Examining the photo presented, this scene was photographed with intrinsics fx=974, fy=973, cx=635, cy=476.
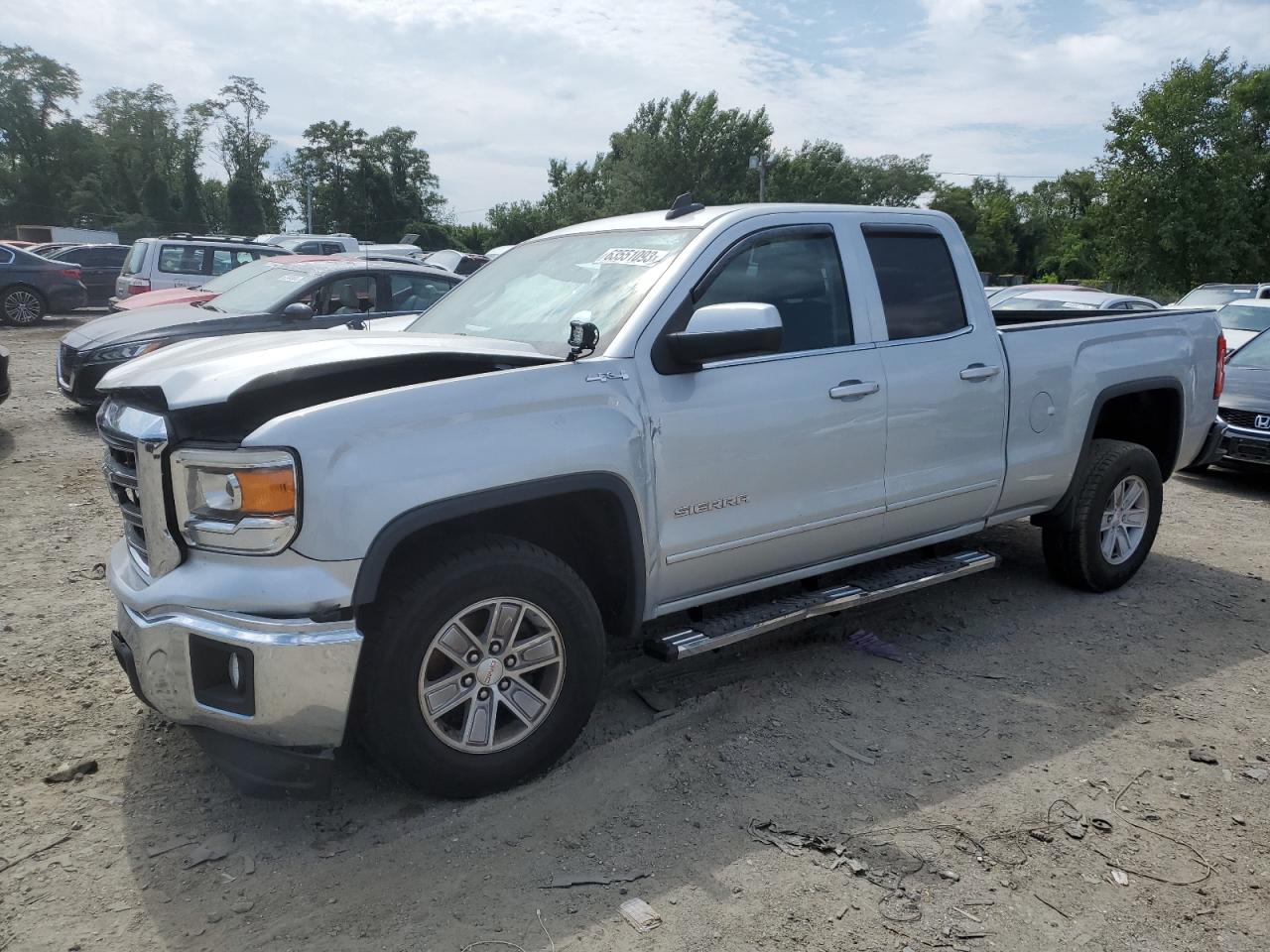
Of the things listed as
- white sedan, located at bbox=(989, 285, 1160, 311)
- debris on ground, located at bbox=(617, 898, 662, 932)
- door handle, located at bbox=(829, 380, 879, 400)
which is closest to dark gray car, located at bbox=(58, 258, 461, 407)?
door handle, located at bbox=(829, 380, 879, 400)

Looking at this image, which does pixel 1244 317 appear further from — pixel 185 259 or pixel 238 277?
pixel 185 259

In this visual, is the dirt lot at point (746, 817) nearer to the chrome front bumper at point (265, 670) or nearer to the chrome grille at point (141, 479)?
the chrome front bumper at point (265, 670)

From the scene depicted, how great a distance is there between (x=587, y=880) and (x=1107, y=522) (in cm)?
379

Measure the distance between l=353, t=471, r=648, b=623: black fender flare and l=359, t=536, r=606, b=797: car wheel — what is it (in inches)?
5.5

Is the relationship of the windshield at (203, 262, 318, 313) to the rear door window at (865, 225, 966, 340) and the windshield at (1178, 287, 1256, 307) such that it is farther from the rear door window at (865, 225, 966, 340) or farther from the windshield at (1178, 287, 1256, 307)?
the windshield at (1178, 287, 1256, 307)

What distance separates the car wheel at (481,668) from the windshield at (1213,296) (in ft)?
59.6

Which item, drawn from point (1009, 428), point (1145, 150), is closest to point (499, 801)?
point (1009, 428)

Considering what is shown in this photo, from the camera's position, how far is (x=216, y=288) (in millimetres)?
10445

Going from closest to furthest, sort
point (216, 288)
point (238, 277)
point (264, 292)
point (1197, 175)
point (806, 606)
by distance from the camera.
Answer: point (806, 606) → point (264, 292) → point (238, 277) → point (216, 288) → point (1197, 175)

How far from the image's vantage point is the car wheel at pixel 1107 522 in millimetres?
5109

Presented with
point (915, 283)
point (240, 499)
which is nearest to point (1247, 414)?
point (915, 283)

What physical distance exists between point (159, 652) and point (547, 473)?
126 cm

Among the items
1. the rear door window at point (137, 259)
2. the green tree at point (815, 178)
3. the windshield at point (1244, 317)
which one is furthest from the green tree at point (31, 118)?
the windshield at point (1244, 317)

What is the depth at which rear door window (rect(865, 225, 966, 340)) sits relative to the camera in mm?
4266
